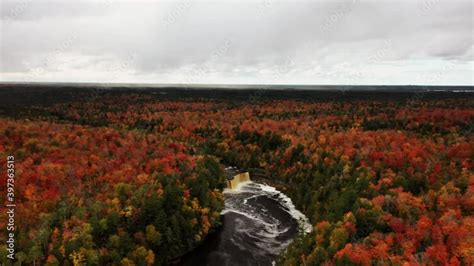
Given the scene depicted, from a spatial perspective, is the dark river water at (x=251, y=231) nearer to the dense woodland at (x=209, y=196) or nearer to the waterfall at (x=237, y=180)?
the waterfall at (x=237, y=180)

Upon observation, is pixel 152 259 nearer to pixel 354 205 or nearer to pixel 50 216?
pixel 50 216

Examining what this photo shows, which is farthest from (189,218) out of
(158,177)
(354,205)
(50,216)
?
(354,205)

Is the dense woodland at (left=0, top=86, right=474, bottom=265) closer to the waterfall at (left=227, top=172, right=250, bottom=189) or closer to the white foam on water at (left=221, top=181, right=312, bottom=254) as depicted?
the white foam on water at (left=221, top=181, right=312, bottom=254)

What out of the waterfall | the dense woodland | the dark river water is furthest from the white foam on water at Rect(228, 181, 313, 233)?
the dense woodland

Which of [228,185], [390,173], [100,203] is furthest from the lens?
[228,185]

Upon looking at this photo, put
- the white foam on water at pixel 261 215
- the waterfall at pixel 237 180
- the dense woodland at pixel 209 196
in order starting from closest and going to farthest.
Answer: the dense woodland at pixel 209 196 → the white foam on water at pixel 261 215 → the waterfall at pixel 237 180

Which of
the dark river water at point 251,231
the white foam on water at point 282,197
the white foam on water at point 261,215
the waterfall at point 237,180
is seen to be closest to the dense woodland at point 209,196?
the white foam on water at point 282,197
